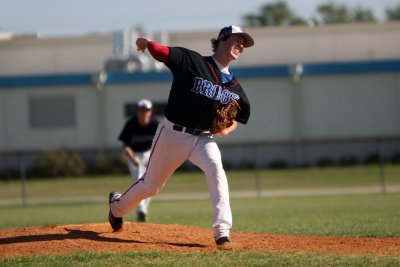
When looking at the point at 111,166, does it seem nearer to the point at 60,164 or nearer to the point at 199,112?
the point at 60,164

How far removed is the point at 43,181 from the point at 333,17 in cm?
6843

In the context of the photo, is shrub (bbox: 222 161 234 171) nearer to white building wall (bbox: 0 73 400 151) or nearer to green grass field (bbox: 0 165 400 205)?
green grass field (bbox: 0 165 400 205)

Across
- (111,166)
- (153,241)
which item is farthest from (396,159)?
(153,241)

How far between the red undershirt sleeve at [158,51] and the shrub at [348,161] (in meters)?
24.7

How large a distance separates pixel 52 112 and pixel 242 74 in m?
7.90

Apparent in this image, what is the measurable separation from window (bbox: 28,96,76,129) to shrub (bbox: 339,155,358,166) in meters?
10.9

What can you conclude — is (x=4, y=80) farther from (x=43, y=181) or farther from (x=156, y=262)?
(x=156, y=262)

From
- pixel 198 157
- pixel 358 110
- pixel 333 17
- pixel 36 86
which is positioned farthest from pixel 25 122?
pixel 333 17

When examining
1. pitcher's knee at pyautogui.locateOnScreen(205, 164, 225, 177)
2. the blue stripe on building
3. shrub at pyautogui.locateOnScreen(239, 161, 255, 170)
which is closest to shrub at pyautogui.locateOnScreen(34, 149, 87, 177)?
the blue stripe on building

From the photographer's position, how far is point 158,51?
8.27 m

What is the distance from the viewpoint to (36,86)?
3444 cm

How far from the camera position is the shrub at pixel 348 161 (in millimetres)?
32375

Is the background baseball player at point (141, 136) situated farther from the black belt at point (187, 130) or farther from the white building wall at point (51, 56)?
the white building wall at point (51, 56)

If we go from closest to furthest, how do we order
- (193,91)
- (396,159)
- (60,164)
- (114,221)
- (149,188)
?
(193,91)
(149,188)
(114,221)
(60,164)
(396,159)
